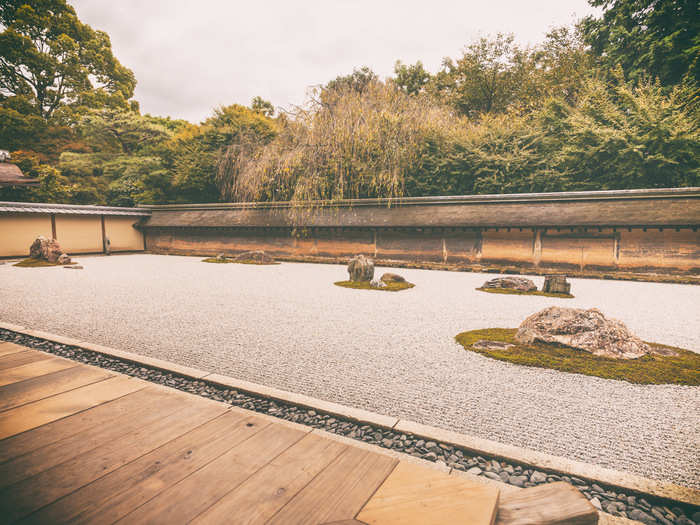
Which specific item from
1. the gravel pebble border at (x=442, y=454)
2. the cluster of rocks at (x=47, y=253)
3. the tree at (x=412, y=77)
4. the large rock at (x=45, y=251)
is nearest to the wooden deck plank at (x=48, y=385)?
the gravel pebble border at (x=442, y=454)

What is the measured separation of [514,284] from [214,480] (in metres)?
6.34

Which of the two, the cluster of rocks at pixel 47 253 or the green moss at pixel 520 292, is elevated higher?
the cluster of rocks at pixel 47 253

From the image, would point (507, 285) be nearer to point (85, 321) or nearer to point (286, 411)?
point (286, 411)

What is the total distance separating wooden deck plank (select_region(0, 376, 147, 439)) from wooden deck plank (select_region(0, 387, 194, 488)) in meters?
0.09

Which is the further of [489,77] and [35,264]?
[489,77]

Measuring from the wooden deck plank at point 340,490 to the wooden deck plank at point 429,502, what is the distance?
0.04m

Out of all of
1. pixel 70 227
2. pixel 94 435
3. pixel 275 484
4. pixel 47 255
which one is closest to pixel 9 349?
pixel 94 435

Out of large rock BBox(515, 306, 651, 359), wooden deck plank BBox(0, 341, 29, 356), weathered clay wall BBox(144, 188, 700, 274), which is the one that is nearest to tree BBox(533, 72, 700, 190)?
weathered clay wall BBox(144, 188, 700, 274)

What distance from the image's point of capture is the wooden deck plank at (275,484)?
1044mm

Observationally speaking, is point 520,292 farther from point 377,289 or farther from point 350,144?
point 350,144

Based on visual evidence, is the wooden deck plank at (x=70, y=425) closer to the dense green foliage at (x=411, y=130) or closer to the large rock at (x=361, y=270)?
the large rock at (x=361, y=270)

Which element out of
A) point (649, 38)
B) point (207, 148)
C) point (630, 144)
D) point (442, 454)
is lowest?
point (442, 454)

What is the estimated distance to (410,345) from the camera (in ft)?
11.0

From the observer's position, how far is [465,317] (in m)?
4.45
